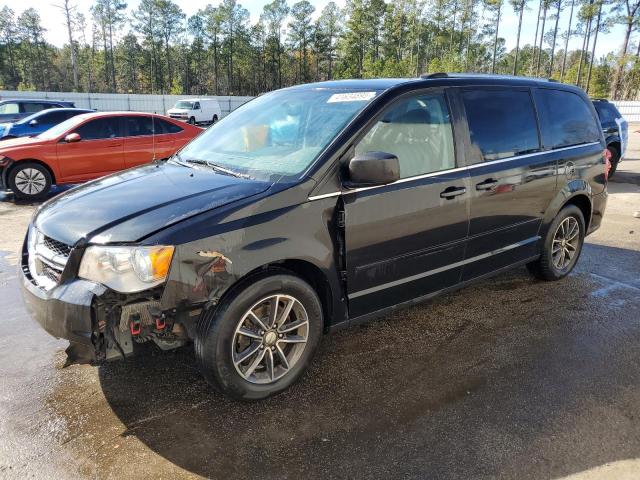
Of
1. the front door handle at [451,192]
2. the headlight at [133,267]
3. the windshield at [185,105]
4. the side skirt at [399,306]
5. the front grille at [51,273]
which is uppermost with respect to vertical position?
the windshield at [185,105]

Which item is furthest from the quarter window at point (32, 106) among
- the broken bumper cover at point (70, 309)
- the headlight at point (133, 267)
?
the headlight at point (133, 267)

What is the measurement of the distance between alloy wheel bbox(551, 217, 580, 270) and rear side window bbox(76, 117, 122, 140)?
7.89 m

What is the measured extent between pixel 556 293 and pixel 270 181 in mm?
3240

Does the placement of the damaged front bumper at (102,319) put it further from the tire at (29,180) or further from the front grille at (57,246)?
the tire at (29,180)

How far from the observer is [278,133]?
3.54m

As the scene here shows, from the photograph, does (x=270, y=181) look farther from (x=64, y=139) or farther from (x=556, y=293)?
(x=64, y=139)

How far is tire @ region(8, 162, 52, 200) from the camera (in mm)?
8781

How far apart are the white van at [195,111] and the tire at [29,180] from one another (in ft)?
82.7

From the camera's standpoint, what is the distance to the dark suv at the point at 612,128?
1112 cm

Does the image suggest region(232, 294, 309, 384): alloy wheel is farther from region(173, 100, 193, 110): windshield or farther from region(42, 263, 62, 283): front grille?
region(173, 100, 193, 110): windshield

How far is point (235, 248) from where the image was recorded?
8.69 feet

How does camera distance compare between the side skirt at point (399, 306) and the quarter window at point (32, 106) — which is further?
the quarter window at point (32, 106)

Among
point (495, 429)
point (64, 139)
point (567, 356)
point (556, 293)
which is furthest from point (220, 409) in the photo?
point (64, 139)

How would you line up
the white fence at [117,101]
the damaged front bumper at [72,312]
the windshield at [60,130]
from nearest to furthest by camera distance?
the damaged front bumper at [72,312] < the windshield at [60,130] < the white fence at [117,101]
